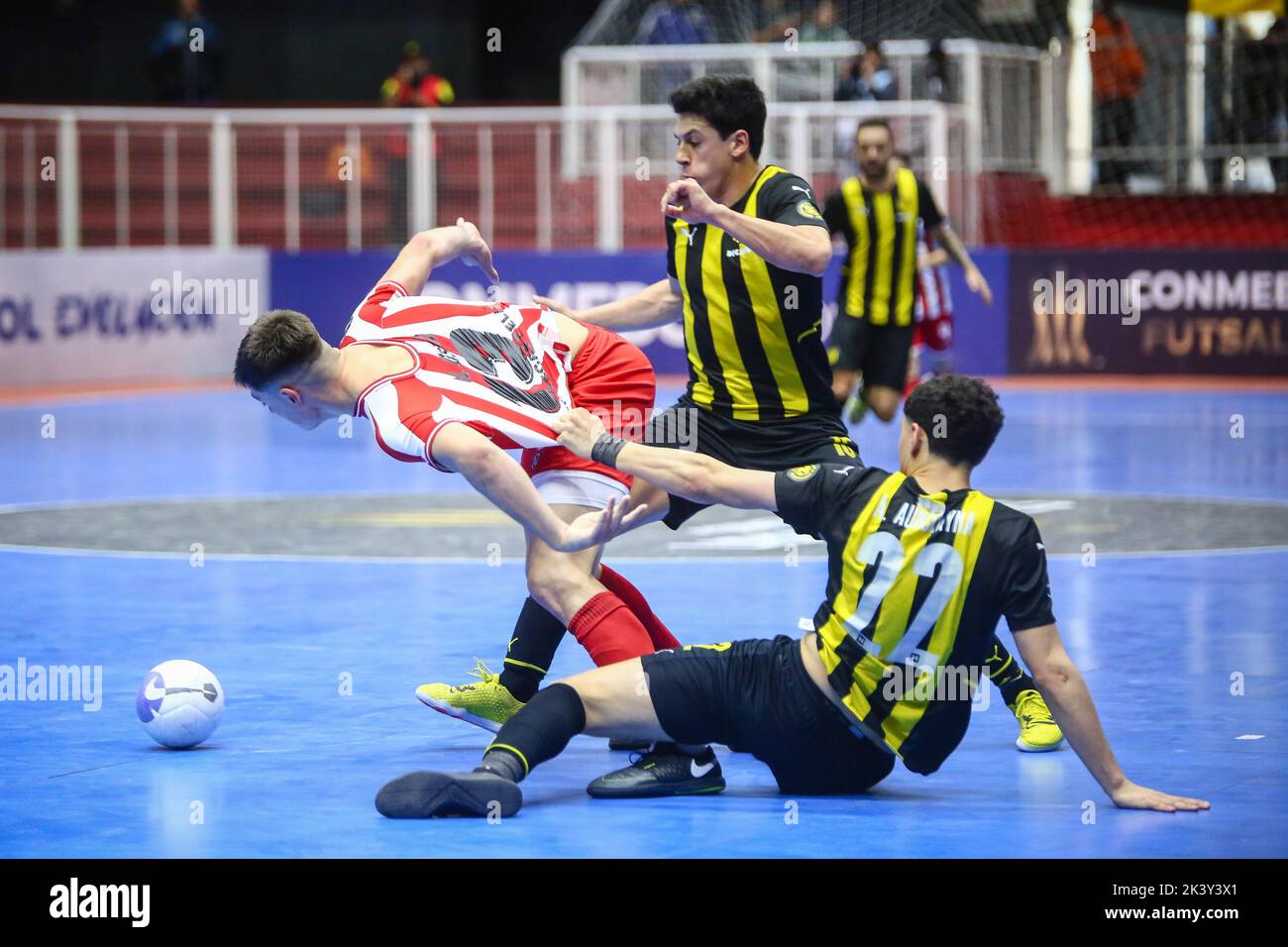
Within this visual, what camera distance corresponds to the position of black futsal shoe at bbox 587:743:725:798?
5602 millimetres

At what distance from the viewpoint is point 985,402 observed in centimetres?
523

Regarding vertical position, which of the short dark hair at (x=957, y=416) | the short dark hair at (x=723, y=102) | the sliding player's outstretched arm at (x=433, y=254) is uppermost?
the short dark hair at (x=723, y=102)

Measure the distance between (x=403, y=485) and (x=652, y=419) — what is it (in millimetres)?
7291

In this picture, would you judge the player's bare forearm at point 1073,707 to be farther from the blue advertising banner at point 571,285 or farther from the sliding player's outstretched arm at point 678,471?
the blue advertising banner at point 571,285

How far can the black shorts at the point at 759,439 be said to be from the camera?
6.60 m

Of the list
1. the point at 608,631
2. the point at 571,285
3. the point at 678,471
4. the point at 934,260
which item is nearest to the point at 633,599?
the point at 608,631

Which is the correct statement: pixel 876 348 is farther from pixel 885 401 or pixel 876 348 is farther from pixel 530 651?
pixel 530 651

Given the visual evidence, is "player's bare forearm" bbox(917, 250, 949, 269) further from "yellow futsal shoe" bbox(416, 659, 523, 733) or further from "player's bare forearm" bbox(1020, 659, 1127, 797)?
"player's bare forearm" bbox(1020, 659, 1127, 797)

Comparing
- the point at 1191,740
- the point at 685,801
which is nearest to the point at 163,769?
the point at 685,801

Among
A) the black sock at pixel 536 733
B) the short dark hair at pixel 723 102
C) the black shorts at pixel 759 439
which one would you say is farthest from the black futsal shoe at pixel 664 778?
the short dark hair at pixel 723 102

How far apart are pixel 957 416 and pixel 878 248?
7.57 metres

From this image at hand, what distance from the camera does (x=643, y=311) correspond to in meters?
Answer: 7.02

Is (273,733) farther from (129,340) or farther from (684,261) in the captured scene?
(129,340)

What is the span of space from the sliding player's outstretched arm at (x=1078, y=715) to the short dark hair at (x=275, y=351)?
208 cm
